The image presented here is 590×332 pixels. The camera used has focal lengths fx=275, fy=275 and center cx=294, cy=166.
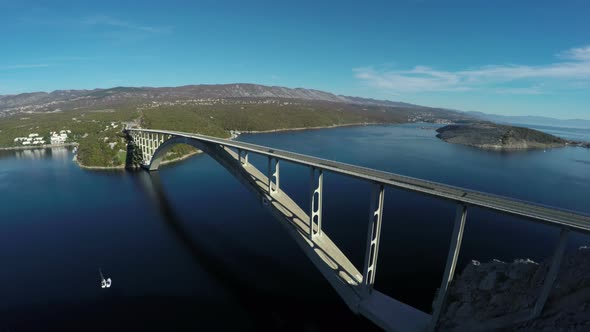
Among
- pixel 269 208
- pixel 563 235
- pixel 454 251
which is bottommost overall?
pixel 269 208

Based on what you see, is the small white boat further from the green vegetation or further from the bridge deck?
the green vegetation

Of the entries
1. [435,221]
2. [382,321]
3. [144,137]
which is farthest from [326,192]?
[144,137]

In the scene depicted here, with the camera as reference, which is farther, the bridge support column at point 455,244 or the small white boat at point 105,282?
the small white boat at point 105,282

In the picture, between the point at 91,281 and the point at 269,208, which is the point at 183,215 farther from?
the point at 269,208

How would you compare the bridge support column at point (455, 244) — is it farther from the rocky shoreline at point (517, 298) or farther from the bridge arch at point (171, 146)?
the bridge arch at point (171, 146)

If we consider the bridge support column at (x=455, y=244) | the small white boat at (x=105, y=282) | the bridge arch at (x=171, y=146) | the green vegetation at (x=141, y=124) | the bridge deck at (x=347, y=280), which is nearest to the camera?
the bridge support column at (x=455, y=244)

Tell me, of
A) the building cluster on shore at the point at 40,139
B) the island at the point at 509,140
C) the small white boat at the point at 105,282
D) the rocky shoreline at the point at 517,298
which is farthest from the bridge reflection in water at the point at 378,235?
the island at the point at 509,140

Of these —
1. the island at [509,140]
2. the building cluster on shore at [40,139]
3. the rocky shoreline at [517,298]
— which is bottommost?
the building cluster on shore at [40,139]

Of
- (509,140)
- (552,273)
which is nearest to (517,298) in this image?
(552,273)
